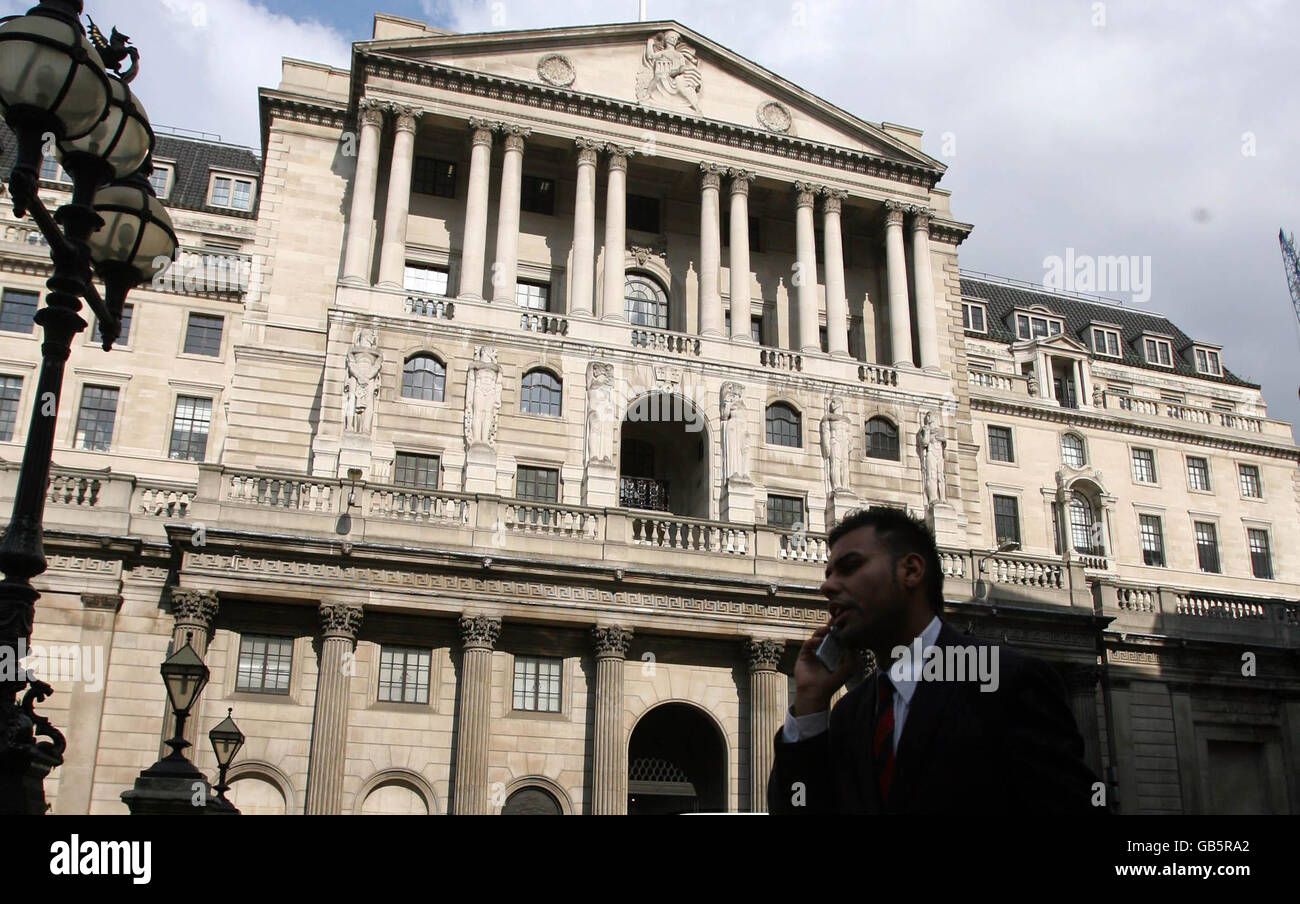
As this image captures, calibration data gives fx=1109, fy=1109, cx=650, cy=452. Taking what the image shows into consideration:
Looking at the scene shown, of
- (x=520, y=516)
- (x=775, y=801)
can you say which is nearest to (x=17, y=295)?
(x=520, y=516)

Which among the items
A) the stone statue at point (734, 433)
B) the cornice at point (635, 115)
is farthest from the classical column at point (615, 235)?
the stone statue at point (734, 433)

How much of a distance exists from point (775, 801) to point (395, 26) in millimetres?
42472

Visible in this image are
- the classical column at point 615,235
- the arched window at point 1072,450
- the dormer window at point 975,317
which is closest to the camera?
the classical column at point 615,235

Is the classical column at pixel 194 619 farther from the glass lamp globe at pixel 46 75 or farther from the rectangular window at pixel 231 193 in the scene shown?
the rectangular window at pixel 231 193

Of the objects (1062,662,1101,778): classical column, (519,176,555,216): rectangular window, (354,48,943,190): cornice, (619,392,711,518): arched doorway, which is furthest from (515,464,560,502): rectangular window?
(1062,662,1101,778): classical column

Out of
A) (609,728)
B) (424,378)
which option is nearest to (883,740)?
(609,728)

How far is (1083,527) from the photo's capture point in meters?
55.4

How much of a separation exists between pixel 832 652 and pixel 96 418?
152ft

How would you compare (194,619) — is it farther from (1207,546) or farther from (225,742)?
(1207,546)

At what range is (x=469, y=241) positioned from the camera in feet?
127

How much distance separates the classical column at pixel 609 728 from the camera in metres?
29.5

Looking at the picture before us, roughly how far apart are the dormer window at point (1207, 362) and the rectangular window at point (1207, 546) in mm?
15944
